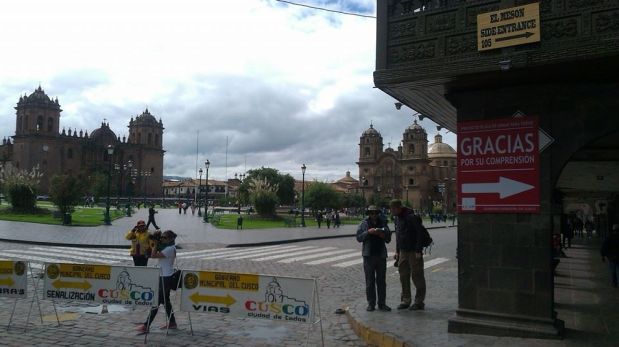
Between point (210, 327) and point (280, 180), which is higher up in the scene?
point (280, 180)

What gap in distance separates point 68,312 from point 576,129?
8050mm

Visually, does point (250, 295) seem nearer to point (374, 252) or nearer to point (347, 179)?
point (374, 252)

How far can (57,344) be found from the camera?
6438mm

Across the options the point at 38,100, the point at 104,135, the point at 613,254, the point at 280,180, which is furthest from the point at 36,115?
the point at 613,254

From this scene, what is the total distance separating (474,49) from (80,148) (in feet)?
393

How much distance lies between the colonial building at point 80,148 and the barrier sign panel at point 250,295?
92807 mm

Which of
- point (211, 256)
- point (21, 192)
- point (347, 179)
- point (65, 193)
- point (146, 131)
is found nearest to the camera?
point (211, 256)

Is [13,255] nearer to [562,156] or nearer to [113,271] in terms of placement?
[113,271]

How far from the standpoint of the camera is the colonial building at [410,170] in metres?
117

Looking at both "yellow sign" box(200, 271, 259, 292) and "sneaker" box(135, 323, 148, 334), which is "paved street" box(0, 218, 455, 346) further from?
"yellow sign" box(200, 271, 259, 292)

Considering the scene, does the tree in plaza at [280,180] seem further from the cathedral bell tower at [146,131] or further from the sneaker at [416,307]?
the sneaker at [416,307]

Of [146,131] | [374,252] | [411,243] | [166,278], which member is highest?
[146,131]

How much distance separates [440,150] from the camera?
127500 millimetres

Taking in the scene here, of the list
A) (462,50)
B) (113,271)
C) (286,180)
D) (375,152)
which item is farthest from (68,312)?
(375,152)
